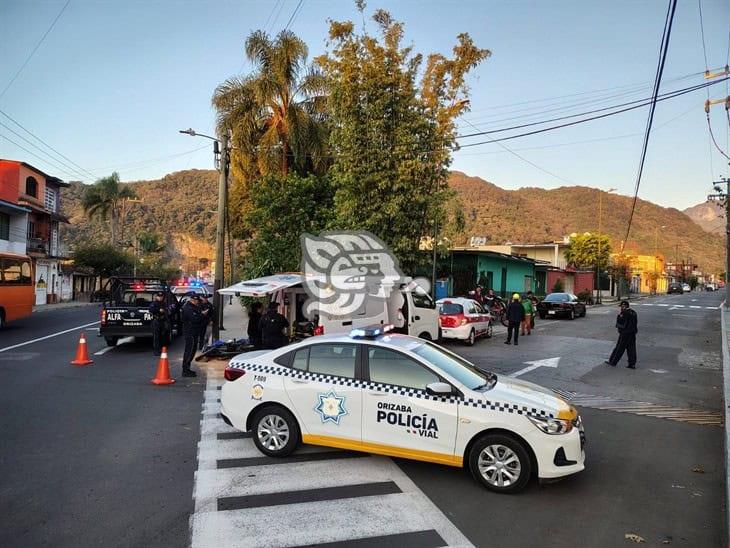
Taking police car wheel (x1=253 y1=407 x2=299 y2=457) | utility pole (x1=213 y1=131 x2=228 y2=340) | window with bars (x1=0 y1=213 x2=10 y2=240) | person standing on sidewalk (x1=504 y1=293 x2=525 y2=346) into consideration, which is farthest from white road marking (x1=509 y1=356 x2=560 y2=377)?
window with bars (x1=0 y1=213 x2=10 y2=240)

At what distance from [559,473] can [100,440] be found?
565 cm

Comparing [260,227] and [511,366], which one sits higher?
[260,227]

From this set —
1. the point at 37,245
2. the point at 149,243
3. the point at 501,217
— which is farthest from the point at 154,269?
the point at 501,217

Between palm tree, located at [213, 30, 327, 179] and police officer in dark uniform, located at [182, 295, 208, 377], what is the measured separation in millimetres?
13140

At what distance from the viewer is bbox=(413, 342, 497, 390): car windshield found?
606 cm

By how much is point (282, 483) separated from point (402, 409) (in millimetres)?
1479

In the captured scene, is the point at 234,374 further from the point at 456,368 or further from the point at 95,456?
the point at 456,368

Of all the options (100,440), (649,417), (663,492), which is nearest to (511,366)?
(649,417)

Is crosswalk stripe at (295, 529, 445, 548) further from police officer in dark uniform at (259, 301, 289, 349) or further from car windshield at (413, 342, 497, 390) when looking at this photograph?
police officer in dark uniform at (259, 301, 289, 349)

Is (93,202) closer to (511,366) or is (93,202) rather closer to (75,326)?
(75,326)

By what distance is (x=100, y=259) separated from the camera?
45656 mm

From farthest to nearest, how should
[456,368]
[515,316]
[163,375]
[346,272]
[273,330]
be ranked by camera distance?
1. [515,316]
2. [346,272]
3. [273,330]
4. [163,375]
5. [456,368]

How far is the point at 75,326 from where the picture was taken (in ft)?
71.8

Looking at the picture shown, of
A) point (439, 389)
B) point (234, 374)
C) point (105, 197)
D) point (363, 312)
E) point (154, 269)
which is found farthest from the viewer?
point (154, 269)
